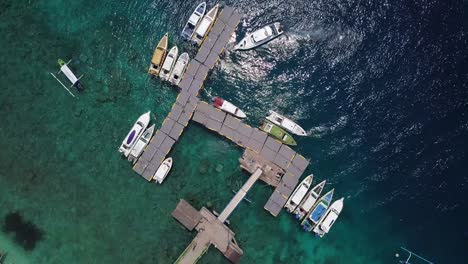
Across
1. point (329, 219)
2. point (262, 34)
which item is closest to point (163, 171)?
point (262, 34)

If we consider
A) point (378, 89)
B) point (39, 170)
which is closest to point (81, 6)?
point (39, 170)

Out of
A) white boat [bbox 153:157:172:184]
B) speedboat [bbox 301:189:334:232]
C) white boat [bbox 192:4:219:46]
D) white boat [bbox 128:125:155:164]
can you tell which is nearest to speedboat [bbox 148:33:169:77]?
white boat [bbox 192:4:219:46]

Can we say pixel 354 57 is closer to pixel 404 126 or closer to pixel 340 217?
pixel 404 126

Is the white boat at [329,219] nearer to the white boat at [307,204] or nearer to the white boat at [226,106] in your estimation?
the white boat at [307,204]

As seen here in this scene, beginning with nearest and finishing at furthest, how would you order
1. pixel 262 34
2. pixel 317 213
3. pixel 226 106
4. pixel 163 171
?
1. pixel 163 171
2. pixel 226 106
3. pixel 317 213
4. pixel 262 34

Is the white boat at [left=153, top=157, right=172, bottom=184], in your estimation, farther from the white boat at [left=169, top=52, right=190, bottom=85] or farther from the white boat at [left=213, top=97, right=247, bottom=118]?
the white boat at [left=169, top=52, right=190, bottom=85]

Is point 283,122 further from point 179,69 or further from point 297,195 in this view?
point 179,69

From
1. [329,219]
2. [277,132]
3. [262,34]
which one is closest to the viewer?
[277,132]
